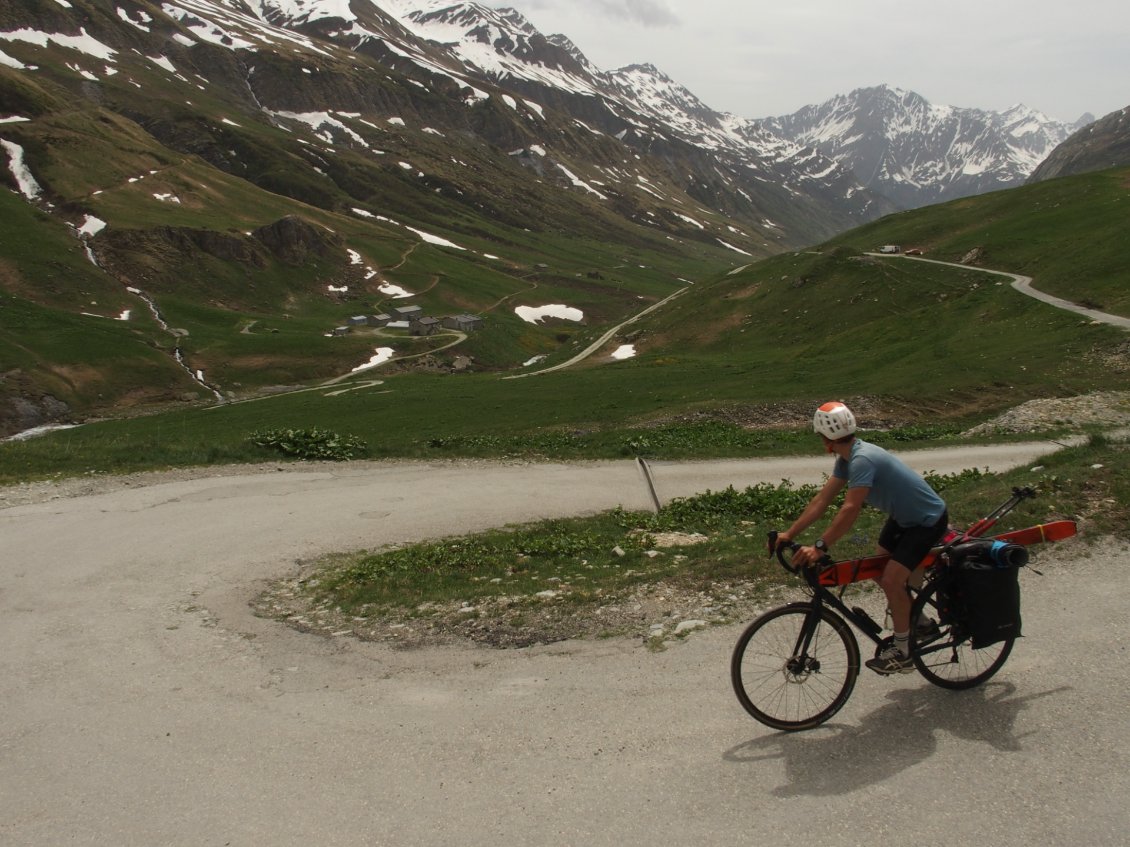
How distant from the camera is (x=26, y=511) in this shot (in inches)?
813

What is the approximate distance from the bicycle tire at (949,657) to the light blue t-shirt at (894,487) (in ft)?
2.84

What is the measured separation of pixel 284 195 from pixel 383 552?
205 metres

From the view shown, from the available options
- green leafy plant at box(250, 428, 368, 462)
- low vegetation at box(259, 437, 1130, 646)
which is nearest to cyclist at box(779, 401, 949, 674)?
low vegetation at box(259, 437, 1130, 646)

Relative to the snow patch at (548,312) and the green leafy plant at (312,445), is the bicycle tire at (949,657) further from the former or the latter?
the snow patch at (548,312)

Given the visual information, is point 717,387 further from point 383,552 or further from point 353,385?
point 353,385

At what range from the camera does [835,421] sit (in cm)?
791

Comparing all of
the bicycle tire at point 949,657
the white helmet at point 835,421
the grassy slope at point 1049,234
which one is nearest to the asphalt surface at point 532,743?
the bicycle tire at point 949,657

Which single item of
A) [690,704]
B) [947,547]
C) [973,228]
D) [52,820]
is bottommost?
[52,820]

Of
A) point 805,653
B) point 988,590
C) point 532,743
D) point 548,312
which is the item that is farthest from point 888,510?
point 548,312

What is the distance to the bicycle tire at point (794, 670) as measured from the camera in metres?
8.01

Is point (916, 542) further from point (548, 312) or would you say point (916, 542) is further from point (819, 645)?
point (548, 312)

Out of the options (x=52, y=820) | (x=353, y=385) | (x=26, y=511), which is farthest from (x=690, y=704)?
(x=353, y=385)

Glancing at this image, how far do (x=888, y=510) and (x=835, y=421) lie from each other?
123 cm

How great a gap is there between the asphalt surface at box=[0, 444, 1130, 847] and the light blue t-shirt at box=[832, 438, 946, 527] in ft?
7.34
